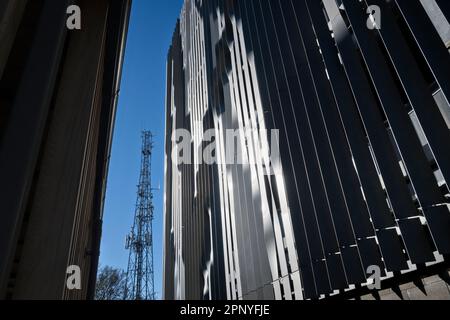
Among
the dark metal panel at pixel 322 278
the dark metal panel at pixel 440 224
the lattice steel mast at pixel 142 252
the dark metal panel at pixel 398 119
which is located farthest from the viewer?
the lattice steel mast at pixel 142 252

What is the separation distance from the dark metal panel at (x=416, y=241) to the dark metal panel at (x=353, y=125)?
0.98 ft

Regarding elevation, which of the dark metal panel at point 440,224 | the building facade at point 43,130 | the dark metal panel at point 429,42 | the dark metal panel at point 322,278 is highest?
the dark metal panel at point 429,42

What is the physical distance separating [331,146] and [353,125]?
0.44 metres

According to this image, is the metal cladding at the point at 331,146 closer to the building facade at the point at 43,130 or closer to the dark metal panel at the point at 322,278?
the dark metal panel at the point at 322,278

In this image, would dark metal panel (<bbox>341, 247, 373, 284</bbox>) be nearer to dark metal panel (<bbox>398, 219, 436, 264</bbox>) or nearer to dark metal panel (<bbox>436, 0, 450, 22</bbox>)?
dark metal panel (<bbox>398, 219, 436, 264</bbox>)

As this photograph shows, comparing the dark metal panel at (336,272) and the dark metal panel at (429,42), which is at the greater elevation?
the dark metal panel at (429,42)

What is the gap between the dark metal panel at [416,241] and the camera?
2.96 m

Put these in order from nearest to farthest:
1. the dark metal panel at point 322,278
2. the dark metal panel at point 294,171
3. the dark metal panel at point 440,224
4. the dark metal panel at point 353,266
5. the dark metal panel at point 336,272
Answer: the dark metal panel at point 440,224, the dark metal panel at point 353,266, the dark metal panel at point 336,272, the dark metal panel at point 322,278, the dark metal panel at point 294,171

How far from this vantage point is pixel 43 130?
1.51 metres

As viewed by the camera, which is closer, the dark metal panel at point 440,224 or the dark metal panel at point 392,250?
the dark metal panel at point 440,224

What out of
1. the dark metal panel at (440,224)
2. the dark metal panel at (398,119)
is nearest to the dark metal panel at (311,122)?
the dark metal panel at (398,119)

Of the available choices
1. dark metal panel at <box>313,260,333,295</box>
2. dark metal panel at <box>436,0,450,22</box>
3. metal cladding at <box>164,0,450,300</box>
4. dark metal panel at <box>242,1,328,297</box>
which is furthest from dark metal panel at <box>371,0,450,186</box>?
dark metal panel at <box>313,260,333,295</box>

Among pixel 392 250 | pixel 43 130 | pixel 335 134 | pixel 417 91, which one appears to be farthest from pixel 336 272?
pixel 43 130

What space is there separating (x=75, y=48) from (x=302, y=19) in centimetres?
439
